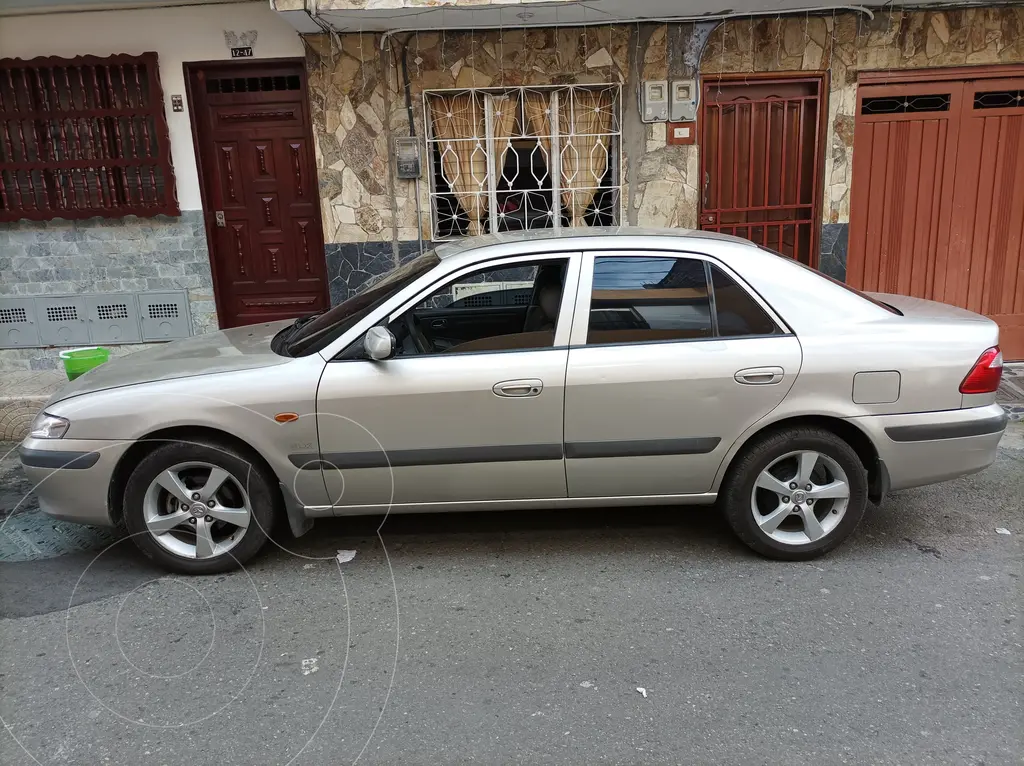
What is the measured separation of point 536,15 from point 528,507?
15.3 ft

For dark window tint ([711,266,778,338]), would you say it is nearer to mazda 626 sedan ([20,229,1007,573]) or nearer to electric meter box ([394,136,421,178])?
mazda 626 sedan ([20,229,1007,573])

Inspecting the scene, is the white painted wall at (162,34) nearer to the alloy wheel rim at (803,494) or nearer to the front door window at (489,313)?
the front door window at (489,313)

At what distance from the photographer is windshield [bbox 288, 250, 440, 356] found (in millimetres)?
3793

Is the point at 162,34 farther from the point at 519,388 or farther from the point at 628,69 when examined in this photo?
the point at 519,388

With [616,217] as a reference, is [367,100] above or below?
above

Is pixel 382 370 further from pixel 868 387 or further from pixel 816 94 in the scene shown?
pixel 816 94

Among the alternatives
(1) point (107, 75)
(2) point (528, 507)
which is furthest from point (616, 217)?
(1) point (107, 75)

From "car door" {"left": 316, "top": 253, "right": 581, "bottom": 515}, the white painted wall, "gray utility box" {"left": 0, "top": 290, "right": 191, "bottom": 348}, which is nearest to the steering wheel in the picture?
"car door" {"left": 316, "top": 253, "right": 581, "bottom": 515}

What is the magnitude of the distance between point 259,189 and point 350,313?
14.0ft

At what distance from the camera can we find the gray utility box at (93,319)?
7617 mm

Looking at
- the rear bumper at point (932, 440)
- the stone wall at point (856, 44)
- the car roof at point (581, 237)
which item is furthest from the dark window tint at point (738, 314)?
the stone wall at point (856, 44)

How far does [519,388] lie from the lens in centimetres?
361

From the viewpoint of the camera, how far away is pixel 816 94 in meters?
7.19

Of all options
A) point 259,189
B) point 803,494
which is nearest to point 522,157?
point 259,189
